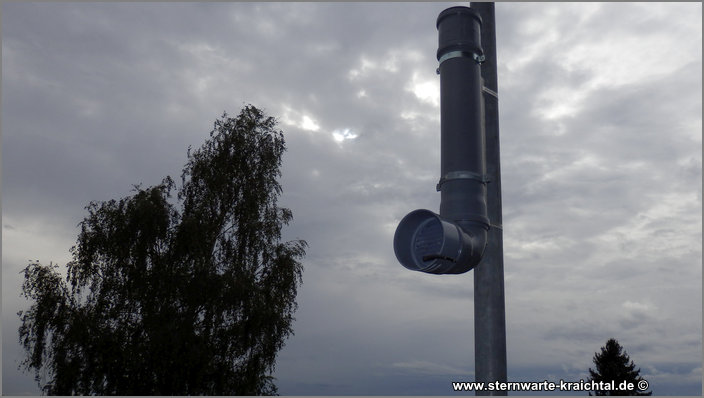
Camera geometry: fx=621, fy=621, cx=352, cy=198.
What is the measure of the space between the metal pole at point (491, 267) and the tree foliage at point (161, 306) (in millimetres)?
17996

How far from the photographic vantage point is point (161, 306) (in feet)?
76.1

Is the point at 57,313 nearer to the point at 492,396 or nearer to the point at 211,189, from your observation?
the point at 211,189

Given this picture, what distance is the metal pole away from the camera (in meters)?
5.24

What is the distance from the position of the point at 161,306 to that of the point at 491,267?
777 inches

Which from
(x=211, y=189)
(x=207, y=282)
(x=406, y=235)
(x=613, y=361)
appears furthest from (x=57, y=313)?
(x=613, y=361)

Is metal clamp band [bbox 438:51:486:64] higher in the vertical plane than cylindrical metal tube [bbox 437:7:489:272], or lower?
higher


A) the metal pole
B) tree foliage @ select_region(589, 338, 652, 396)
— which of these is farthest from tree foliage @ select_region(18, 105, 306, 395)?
tree foliage @ select_region(589, 338, 652, 396)

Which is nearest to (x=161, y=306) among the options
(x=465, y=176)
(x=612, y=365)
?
(x=465, y=176)

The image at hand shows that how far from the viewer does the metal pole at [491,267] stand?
5242 millimetres

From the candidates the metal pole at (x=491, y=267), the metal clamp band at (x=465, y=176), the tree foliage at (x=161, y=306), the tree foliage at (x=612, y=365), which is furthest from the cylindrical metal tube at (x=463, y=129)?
the tree foliage at (x=612, y=365)

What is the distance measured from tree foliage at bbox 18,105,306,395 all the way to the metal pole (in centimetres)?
1800

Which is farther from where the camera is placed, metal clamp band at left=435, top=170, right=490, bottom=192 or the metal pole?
metal clamp band at left=435, top=170, right=490, bottom=192

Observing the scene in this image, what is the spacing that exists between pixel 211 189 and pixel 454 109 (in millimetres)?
20684

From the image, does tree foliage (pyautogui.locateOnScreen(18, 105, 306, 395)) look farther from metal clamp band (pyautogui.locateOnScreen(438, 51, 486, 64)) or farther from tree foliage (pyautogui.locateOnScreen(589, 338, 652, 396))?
tree foliage (pyautogui.locateOnScreen(589, 338, 652, 396))
